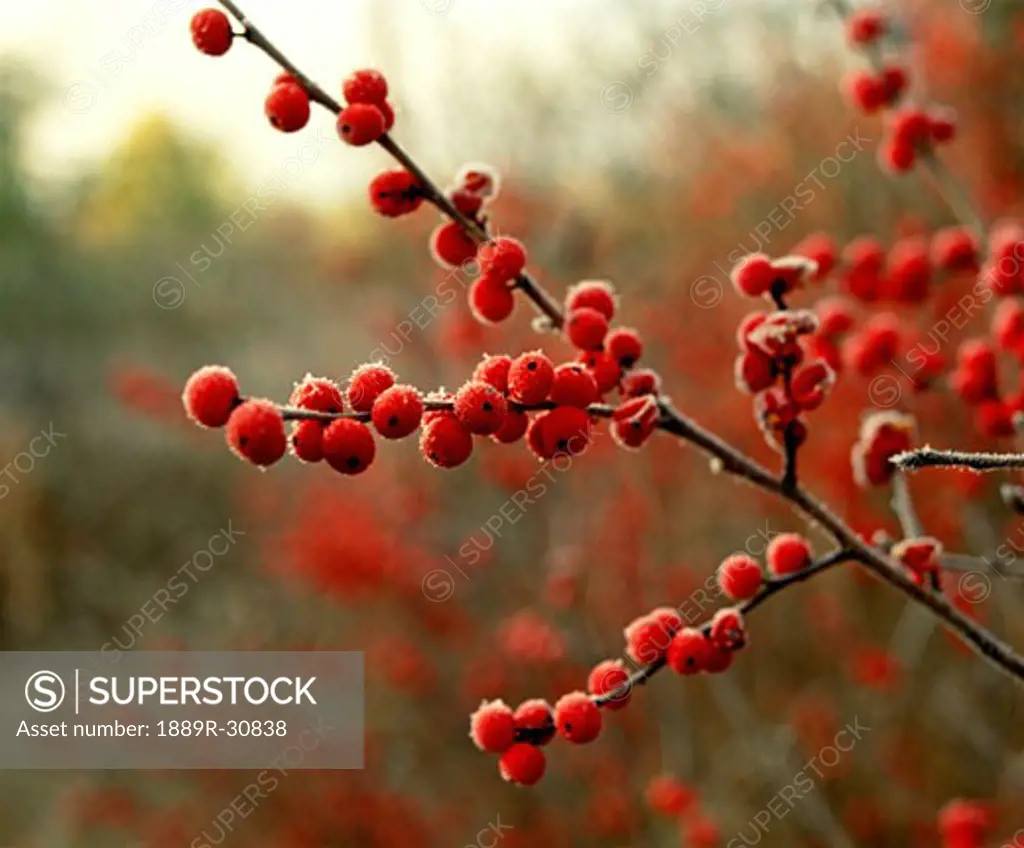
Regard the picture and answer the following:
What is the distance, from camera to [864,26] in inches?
88.4

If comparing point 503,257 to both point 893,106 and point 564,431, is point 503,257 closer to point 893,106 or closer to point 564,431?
point 564,431

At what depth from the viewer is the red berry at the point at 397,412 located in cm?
108

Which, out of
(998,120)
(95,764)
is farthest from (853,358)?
(95,764)

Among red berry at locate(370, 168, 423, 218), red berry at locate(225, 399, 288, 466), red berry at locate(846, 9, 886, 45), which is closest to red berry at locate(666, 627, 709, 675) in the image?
red berry at locate(225, 399, 288, 466)

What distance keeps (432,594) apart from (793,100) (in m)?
4.26

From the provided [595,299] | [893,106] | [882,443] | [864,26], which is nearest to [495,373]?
[595,299]

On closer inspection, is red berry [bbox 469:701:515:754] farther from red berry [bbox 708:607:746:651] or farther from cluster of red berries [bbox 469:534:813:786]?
red berry [bbox 708:607:746:651]

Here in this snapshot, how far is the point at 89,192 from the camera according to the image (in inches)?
665

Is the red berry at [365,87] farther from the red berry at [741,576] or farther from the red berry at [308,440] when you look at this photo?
the red berry at [741,576]

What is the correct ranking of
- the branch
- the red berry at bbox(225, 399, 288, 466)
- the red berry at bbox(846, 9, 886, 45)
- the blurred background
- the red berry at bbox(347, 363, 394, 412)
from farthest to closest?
1. the blurred background
2. the red berry at bbox(846, 9, 886, 45)
3. the red berry at bbox(347, 363, 394, 412)
4. the red berry at bbox(225, 399, 288, 466)
5. the branch

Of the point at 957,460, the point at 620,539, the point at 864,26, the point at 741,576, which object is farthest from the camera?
the point at 620,539

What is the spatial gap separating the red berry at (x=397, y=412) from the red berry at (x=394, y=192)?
408mm

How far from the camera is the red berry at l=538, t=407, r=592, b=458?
1.19 meters

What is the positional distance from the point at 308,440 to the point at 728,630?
61 centimetres
